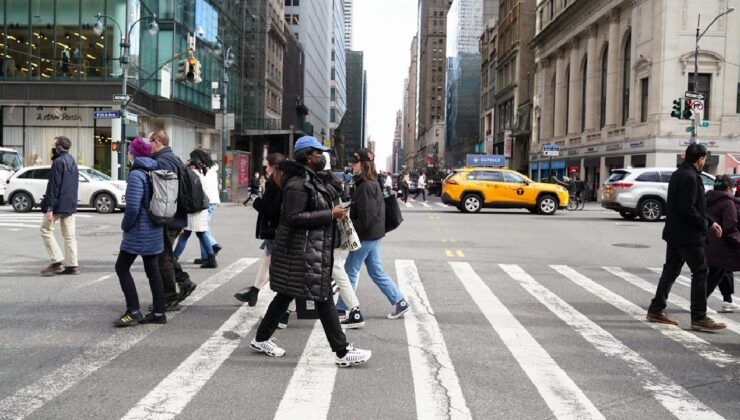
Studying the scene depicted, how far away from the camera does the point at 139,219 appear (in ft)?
21.6

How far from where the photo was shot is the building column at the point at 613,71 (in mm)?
48344

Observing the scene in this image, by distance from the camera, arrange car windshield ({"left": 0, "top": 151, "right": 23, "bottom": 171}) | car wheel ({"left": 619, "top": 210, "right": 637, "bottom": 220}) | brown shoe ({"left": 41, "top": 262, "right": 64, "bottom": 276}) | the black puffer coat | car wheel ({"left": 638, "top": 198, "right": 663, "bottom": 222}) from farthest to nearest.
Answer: car windshield ({"left": 0, "top": 151, "right": 23, "bottom": 171}) → car wheel ({"left": 619, "top": 210, "right": 637, "bottom": 220}) → car wheel ({"left": 638, "top": 198, "right": 663, "bottom": 222}) → brown shoe ({"left": 41, "top": 262, "right": 64, "bottom": 276}) → the black puffer coat

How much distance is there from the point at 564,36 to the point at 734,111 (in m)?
22.6

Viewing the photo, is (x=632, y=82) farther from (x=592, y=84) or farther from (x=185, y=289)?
(x=185, y=289)

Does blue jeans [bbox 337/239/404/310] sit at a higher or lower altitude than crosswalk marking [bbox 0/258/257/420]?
higher

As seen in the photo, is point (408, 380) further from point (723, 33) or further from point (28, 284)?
point (723, 33)

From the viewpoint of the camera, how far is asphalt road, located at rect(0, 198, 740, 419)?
451 cm

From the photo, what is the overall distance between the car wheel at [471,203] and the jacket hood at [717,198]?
755 inches

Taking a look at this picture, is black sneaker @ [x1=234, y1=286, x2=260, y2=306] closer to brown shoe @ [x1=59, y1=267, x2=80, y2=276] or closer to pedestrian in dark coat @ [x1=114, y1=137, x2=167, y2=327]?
pedestrian in dark coat @ [x1=114, y1=137, x2=167, y2=327]

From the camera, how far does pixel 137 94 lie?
3606 centimetres

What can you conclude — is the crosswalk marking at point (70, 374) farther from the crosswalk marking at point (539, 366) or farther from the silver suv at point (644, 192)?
the silver suv at point (644, 192)

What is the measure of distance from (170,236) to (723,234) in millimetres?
6311

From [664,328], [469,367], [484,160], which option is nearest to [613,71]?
[484,160]

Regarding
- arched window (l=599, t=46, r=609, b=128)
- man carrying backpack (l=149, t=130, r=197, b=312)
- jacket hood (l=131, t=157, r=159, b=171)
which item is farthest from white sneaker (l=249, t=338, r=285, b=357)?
arched window (l=599, t=46, r=609, b=128)
